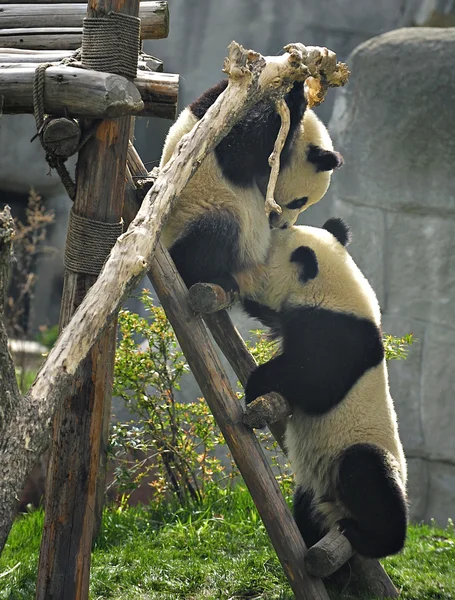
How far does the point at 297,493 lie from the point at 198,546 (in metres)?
0.58

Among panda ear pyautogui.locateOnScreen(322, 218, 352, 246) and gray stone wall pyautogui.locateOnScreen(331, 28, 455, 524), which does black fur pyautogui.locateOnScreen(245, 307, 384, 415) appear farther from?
gray stone wall pyautogui.locateOnScreen(331, 28, 455, 524)

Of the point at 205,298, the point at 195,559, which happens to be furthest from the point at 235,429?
the point at 195,559

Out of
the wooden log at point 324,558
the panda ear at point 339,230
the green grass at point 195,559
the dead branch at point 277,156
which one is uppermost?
the dead branch at point 277,156

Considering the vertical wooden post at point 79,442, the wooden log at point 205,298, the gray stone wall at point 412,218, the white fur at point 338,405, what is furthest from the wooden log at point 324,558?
the gray stone wall at point 412,218

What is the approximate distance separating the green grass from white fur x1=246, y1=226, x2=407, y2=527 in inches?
19.0

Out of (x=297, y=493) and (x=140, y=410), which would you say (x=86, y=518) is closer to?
(x=297, y=493)

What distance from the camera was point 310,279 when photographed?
3.69 m

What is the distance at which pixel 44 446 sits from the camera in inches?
71.7

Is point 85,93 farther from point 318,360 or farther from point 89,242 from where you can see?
point 318,360

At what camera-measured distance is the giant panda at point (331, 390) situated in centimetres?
343

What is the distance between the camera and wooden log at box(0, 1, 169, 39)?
3447mm

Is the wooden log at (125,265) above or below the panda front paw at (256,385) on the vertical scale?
above

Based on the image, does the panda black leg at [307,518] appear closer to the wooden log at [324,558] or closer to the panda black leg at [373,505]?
the panda black leg at [373,505]

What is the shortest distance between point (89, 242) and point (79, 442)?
737mm
